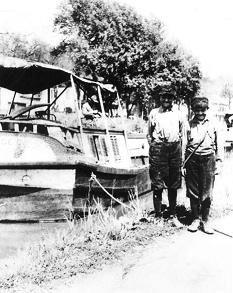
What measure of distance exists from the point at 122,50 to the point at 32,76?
28882 mm

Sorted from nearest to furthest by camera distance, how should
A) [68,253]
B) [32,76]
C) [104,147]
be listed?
[68,253]
[32,76]
[104,147]

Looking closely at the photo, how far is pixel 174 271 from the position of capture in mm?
4312

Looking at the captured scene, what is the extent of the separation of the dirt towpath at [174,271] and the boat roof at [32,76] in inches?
137

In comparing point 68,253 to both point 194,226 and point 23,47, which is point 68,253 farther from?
point 23,47

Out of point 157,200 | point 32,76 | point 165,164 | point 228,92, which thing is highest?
point 228,92

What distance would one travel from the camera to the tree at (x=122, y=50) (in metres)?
35.9

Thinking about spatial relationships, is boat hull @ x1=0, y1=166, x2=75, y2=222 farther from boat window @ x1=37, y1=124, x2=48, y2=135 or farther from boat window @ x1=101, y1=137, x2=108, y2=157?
boat window @ x1=101, y1=137, x2=108, y2=157

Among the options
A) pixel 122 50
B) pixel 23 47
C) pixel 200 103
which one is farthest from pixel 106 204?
pixel 23 47

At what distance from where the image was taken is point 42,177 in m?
6.25

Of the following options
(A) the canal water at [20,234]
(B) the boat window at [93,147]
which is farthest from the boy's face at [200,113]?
(B) the boat window at [93,147]

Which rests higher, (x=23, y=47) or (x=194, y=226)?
(x=23, y=47)

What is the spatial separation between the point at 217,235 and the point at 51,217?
2.53 m

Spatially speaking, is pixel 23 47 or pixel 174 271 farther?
pixel 23 47

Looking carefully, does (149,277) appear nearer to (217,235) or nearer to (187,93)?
(217,235)
